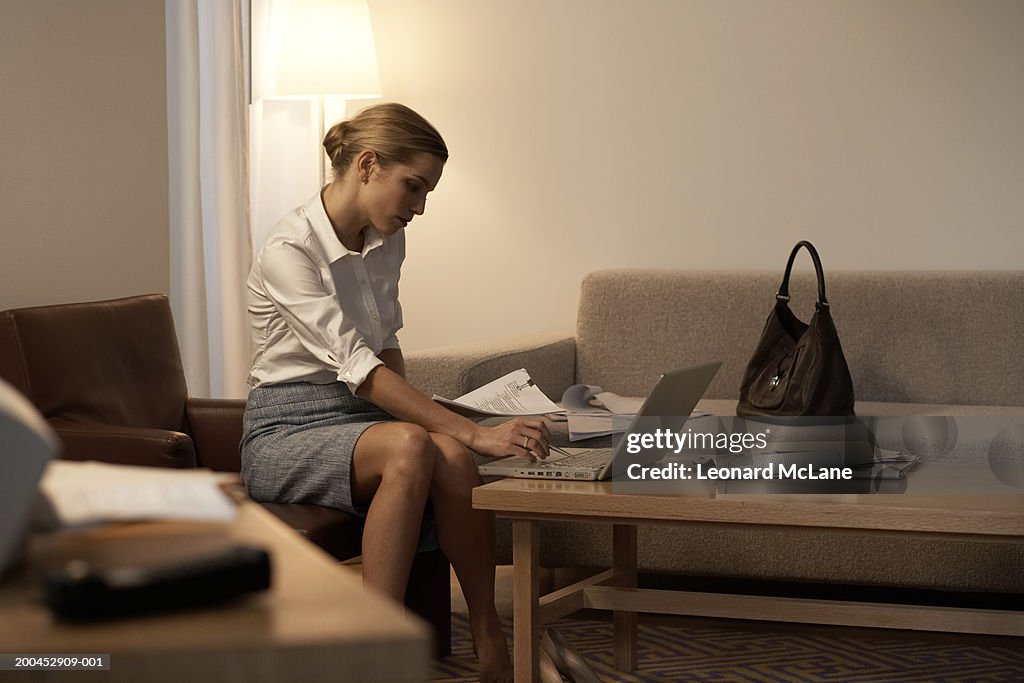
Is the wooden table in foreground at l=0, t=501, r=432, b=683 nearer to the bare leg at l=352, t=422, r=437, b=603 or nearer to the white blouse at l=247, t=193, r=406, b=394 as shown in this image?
the bare leg at l=352, t=422, r=437, b=603

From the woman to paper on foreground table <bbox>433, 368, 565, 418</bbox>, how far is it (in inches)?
4.9

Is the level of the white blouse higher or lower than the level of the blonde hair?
lower

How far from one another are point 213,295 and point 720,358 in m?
1.67

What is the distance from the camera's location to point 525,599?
1895 mm

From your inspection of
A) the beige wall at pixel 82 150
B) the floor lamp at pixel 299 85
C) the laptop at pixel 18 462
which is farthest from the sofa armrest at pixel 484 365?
the laptop at pixel 18 462

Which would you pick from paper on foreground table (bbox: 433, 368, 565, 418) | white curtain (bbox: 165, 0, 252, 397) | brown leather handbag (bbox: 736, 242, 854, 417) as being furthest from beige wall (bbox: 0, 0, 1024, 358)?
paper on foreground table (bbox: 433, 368, 565, 418)

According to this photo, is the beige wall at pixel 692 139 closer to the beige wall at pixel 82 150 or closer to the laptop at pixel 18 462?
the beige wall at pixel 82 150

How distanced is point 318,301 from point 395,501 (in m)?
0.39

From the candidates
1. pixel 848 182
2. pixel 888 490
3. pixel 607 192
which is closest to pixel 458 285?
pixel 607 192

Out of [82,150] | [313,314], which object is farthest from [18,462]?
[82,150]

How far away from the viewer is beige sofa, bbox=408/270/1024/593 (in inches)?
98.7

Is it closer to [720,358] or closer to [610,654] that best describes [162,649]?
[610,654]

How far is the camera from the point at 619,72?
368 cm

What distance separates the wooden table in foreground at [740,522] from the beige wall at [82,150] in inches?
47.9
